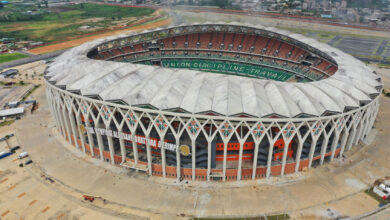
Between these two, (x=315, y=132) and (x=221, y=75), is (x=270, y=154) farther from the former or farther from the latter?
(x=221, y=75)

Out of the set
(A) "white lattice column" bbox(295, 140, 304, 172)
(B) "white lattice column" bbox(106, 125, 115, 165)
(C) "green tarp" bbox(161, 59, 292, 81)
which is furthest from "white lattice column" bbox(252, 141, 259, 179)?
(C) "green tarp" bbox(161, 59, 292, 81)

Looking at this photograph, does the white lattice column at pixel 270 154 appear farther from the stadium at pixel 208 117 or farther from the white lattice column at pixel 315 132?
the white lattice column at pixel 315 132

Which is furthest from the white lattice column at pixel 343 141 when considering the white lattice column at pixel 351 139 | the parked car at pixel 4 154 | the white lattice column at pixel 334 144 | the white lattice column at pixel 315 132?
the parked car at pixel 4 154

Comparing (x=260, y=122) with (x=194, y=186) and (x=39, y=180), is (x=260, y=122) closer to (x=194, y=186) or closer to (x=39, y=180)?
(x=194, y=186)

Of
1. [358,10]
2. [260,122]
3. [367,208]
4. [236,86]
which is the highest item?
[358,10]

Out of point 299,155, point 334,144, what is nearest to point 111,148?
point 299,155

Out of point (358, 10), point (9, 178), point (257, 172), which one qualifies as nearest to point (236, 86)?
point (257, 172)
